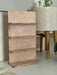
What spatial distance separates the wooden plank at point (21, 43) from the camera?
2.59 ft

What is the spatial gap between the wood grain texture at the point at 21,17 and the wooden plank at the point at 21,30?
33 mm

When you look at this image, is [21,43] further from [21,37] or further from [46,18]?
[46,18]

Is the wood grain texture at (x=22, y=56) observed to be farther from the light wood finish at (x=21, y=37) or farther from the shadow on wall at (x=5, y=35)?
the shadow on wall at (x=5, y=35)

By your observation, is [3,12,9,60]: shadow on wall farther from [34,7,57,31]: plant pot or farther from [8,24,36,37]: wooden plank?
[34,7,57,31]: plant pot

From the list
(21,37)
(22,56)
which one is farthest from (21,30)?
(22,56)

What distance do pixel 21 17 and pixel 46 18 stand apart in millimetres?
196

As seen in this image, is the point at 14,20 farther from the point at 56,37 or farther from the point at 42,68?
the point at 56,37

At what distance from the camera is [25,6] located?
101 centimetres

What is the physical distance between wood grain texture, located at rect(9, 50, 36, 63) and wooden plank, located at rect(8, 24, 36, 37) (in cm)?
12

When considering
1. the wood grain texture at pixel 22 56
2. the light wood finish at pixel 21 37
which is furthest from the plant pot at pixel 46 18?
the wood grain texture at pixel 22 56

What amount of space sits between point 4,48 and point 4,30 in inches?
4.9

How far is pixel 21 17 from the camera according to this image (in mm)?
804

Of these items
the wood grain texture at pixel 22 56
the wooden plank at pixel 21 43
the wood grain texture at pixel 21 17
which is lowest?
the wood grain texture at pixel 22 56

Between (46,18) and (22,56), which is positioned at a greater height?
(46,18)
